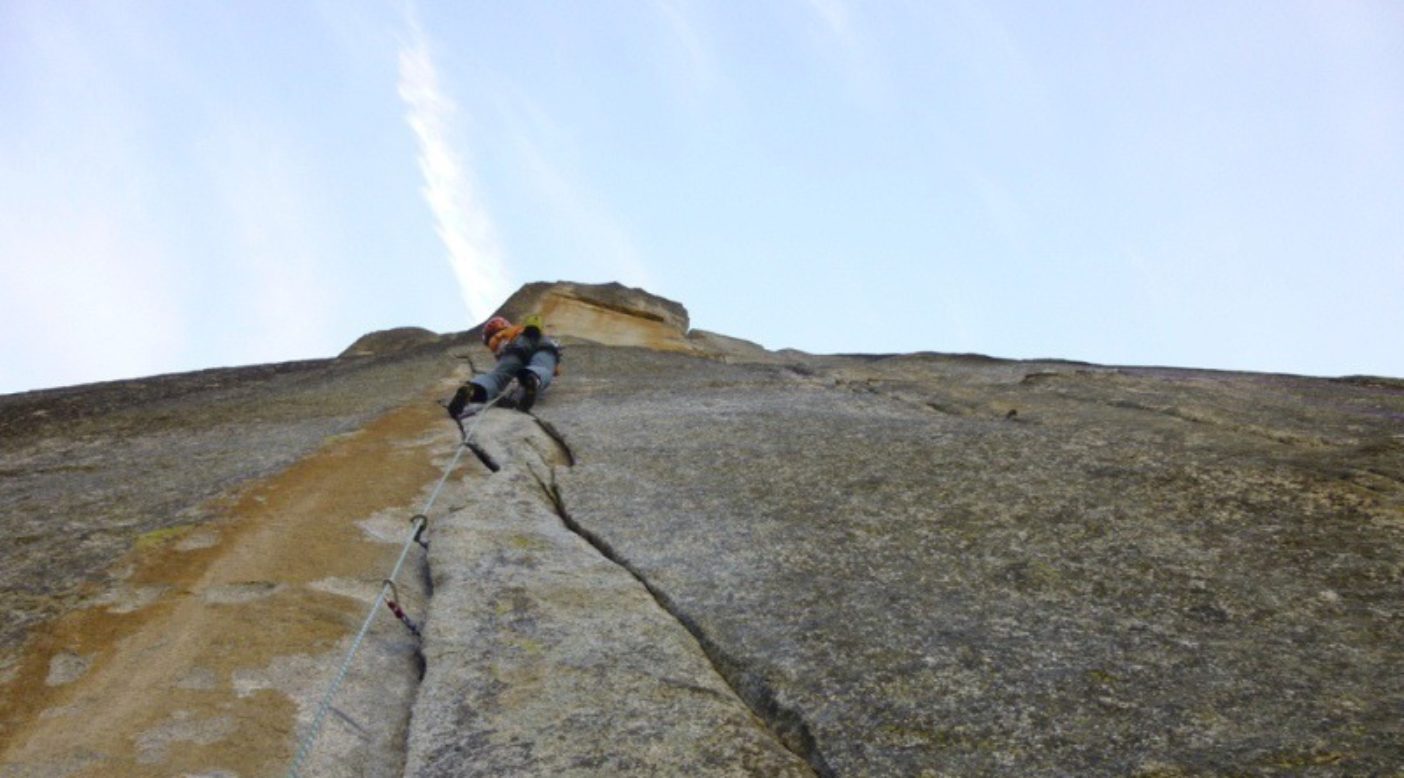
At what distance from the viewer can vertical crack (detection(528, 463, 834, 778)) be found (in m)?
4.80

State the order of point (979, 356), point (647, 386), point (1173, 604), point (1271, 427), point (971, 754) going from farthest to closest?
point (979, 356) → point (647, 386) → point (1271, 427) → point (1173, 604) → point (971, 754)

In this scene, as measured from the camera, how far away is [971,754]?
4.64m

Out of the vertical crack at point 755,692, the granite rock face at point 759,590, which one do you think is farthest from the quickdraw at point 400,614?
the vertical crack at point 755,692

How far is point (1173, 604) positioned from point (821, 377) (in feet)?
27.1

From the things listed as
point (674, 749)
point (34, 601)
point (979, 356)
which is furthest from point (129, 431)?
point (979, 356)

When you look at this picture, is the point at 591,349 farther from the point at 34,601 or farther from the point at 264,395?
the point at 34,601

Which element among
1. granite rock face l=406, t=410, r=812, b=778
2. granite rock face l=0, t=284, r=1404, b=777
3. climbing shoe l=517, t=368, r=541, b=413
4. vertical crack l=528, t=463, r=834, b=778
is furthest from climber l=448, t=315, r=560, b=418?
vertical crack l=528, t=463, r=834, b=778

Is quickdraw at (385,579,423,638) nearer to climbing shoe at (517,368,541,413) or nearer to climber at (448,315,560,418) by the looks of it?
climber at (448,315,560,418)

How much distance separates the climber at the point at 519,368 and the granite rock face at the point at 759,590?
543 mm

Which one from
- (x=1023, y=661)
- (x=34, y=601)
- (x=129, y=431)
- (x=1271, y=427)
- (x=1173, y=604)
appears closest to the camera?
(x=1023, y=661)

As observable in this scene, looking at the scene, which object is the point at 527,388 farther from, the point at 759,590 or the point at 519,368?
the point at 759,590

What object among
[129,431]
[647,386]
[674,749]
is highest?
[647,386]

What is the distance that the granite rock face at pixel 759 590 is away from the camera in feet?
15.8

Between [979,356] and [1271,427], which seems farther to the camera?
[979,356]
